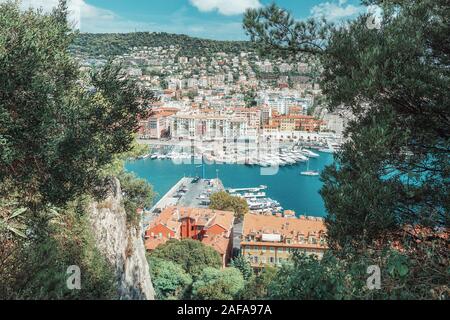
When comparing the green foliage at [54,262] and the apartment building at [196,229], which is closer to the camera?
the green foliage at [54,262]

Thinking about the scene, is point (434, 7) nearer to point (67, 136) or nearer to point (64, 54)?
point (67, 136)

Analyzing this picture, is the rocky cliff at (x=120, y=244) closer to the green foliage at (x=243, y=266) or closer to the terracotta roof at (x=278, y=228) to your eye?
the green foliage at (x=243, y=266)

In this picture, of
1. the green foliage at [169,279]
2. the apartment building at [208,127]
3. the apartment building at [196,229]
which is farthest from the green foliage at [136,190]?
the apartment building at [208,127]

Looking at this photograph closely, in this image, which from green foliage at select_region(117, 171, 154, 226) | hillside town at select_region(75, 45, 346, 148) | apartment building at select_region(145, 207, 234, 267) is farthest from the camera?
hillside town at select_region(75, 45, 346, 148)

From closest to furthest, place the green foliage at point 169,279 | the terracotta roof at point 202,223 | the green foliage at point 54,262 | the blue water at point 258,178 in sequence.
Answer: the green foliage at point 54,262
the green foliage at point 169,279
the terracotta roof at point 202,223
the blue water at point 258,178

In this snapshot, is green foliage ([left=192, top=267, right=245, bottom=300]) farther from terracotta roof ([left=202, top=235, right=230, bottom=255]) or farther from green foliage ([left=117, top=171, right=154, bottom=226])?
terracotta roof ([left=202, top=235, right=230, bottom=255])

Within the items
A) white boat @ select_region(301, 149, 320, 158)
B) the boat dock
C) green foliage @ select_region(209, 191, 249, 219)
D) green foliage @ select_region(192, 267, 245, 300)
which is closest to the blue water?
white boat @ select_region(301, 149, 320, 158)

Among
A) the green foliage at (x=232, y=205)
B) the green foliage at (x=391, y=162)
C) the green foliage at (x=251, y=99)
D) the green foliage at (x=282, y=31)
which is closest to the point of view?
the green foliage at (x=391, y=162)
